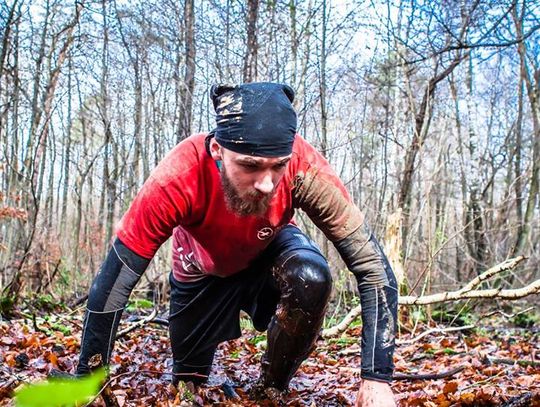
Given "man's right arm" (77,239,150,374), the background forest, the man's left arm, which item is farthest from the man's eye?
the background forest

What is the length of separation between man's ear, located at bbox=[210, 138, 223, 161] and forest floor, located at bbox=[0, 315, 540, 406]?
3.68 ft

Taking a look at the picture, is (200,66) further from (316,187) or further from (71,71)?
(316,187)

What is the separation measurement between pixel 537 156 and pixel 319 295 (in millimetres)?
9047

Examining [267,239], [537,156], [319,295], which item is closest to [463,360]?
[319,295]

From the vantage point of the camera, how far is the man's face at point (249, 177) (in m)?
2.74

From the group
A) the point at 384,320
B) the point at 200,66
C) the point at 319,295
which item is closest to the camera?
the point at 384,320

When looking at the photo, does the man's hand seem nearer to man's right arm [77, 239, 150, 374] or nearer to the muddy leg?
the muddy leg

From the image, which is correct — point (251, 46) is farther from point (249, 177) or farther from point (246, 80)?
point (249, 177)

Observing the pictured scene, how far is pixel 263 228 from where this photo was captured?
3119 mm

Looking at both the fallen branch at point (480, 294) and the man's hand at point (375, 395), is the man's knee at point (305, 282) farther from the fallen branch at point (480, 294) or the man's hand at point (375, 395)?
the fallen branch at point (480, 294)

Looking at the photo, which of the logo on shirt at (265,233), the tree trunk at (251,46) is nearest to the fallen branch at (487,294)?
the logo on shirt at (265,233)

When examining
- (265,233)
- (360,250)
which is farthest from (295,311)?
(360,250)

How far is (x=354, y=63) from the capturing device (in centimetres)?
1035

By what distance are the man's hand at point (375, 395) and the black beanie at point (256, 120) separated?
1195 mm
